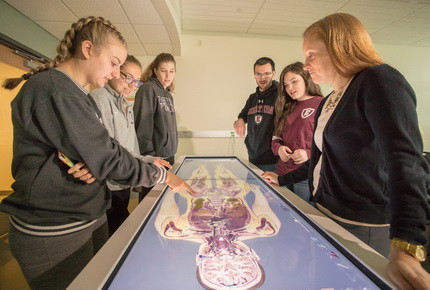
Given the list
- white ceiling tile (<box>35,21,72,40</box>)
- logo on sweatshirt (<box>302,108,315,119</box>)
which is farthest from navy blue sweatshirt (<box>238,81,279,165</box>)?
white ceiling tile (<box>35,21,72,40</box>)

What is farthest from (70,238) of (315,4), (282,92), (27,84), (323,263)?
(315,4)

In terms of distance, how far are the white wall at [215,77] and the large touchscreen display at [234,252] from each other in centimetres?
315

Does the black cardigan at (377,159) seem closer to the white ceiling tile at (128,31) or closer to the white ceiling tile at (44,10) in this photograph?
the white ceiling tile at (128,31)

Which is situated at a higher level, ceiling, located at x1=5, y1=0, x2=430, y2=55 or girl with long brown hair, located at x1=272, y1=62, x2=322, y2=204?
ceiling, located at x1=5, y1=0, x2=430, y2=55

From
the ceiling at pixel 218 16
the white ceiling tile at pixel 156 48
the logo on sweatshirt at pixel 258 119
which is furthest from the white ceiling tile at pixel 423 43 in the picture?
the white ceiling tile at pixel 156 48

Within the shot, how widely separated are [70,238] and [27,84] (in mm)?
548

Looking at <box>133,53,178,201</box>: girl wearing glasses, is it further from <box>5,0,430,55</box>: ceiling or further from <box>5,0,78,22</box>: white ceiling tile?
<box>5,0,78,22</box>: white ceiling tile

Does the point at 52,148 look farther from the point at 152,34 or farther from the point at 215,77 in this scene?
the point at 215,77

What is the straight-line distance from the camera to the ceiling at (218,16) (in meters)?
2.45

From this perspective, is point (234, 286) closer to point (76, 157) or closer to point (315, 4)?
point (76, 157)

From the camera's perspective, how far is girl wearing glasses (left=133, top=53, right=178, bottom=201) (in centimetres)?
173

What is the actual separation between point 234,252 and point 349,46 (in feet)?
2.50

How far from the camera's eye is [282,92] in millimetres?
1662

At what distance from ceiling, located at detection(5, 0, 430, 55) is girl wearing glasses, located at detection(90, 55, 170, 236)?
1440 mm
